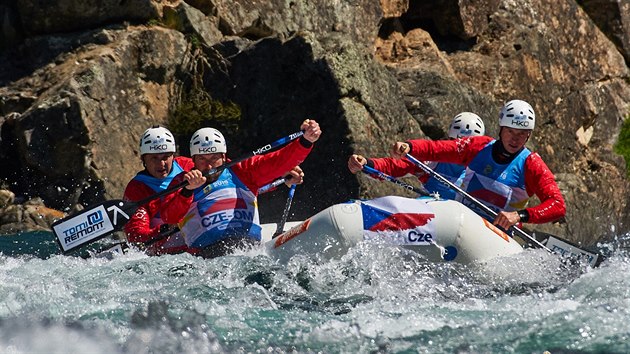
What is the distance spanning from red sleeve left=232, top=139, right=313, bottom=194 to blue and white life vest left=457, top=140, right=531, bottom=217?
5.92ft

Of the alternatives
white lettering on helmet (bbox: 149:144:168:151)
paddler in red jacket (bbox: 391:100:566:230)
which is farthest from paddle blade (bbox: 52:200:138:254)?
paddler in red jacket (bbox: 391:100:566:230)

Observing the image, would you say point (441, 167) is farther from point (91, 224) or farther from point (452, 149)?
point (91, 224)

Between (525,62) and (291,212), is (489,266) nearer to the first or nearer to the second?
(291,212)

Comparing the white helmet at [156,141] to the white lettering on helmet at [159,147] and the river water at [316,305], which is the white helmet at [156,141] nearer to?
the white lettering on helmet at [159,147]

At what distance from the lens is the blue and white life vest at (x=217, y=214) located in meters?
10.8

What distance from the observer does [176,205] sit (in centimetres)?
1077

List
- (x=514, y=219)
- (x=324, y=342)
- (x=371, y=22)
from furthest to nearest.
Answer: (x=371, y=22) < (x=514, y=219) < (x=324, y=342)

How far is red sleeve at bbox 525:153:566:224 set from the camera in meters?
10.6

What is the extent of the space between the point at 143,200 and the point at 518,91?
9.96 m

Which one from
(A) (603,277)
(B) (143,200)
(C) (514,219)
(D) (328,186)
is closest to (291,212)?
(D) (328,186)

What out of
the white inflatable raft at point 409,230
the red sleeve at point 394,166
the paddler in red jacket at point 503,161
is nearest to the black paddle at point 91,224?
the red sleeve at point 394,166

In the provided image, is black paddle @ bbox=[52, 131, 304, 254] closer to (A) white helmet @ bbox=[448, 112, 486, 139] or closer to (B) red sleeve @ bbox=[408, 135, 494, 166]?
(B) red sleeve @ bbox=[408, 135, 494, 166]

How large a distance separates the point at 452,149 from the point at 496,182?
1.83ft

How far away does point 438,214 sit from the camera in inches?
376
